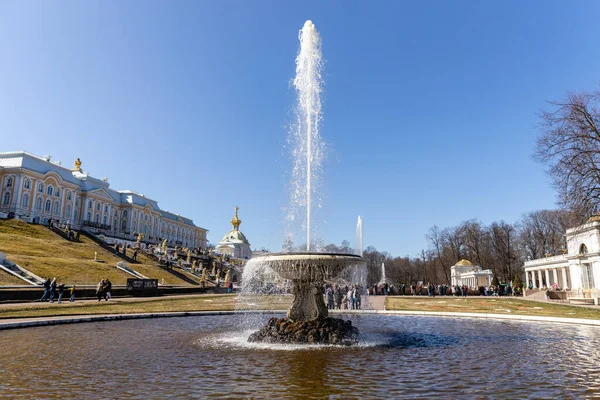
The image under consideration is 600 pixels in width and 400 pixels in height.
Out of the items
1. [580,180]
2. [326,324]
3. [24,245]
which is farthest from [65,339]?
[24,245]

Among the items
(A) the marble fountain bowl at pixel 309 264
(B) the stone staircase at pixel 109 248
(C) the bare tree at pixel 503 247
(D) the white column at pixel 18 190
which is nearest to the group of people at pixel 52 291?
(A) the marble fountain bowl at pixel 309 264

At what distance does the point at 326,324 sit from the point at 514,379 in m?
6.25

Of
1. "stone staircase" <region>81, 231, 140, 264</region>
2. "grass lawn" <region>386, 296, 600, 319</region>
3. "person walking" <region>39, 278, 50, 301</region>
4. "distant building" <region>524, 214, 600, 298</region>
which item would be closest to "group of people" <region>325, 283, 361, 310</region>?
"grass lawn" <region>386, 296, 600, 319</region>

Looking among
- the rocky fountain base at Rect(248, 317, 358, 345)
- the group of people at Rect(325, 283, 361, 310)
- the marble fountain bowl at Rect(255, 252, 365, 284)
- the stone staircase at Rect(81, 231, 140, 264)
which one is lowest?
the rocky fountain base at Rect(248, 317, 358, 345)

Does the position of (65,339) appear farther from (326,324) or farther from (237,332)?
(326,324)

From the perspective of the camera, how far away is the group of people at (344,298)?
80.5 feet

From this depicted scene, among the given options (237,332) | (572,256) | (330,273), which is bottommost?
(237,332)

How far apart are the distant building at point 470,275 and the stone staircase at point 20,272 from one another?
186 ft

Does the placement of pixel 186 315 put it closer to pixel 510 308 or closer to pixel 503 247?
pixel 510 308

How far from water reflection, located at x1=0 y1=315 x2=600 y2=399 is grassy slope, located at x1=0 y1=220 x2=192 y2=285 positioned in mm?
20765

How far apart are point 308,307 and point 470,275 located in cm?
6152

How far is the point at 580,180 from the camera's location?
74.7ft

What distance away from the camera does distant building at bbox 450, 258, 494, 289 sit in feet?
216

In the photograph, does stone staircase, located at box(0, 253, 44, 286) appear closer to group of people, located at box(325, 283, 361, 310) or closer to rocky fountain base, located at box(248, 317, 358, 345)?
group of people, located at box(325, 283, 361, 310)
